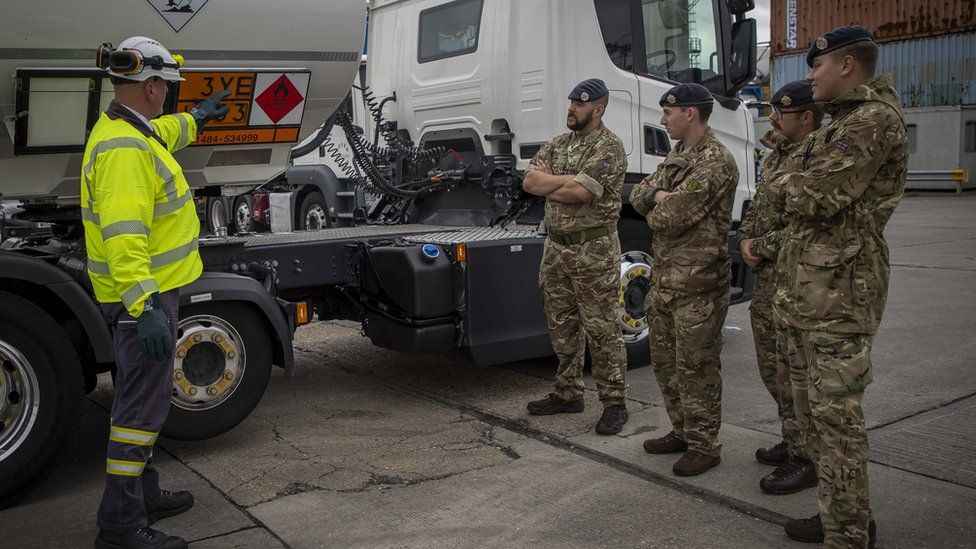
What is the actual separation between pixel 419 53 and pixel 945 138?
20642 mm

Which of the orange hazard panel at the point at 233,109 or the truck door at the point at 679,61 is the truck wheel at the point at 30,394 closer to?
the orange hazard panel at the point at 233,109

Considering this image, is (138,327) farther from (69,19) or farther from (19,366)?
(69,19)

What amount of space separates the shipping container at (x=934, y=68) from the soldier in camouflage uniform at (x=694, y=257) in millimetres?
21382

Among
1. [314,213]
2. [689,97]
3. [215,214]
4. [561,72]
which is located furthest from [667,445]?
[314,213]

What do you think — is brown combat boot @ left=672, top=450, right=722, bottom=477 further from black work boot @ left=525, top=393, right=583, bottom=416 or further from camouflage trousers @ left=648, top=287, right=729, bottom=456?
black work boot @ left=525, top=393, right=583, bottom=416

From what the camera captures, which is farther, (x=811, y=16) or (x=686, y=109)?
(x=811, y=16)

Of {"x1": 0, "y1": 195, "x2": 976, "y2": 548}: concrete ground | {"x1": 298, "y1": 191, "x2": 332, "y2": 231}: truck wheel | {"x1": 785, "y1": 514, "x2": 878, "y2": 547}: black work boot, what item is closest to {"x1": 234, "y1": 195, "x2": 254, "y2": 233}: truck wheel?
{"x1": 298, "y1": 191, "x2": 332, "y2": 231}: truck wheel

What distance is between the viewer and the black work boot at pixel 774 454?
438 cm

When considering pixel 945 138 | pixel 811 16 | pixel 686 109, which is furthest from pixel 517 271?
pixel 811 16

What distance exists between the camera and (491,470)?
4.45 meters

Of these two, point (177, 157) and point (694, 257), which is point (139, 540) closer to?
point (177, 157)

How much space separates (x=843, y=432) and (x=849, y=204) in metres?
0.78

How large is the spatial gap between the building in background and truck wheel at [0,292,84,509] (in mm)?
21723

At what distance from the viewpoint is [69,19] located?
414 cm
